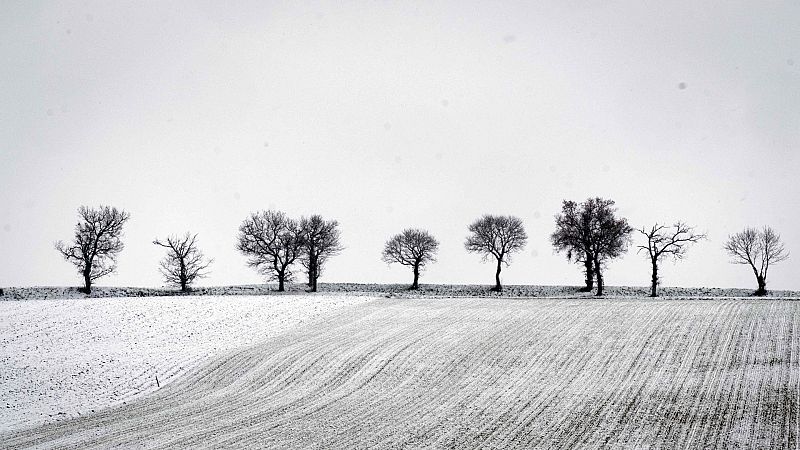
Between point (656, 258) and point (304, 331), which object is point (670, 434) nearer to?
point (304, 331)

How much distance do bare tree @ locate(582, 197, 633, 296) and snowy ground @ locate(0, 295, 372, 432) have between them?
1069 inches

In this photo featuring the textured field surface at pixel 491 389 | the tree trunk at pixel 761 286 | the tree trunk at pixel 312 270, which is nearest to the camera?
the textured field surface at pixel 491 389

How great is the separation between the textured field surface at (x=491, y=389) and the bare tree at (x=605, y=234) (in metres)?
23.4

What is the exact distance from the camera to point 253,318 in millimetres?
40906

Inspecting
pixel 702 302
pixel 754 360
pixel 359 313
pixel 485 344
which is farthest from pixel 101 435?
pixel 702 302

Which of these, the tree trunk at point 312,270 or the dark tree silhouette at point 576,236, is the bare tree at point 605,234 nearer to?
the dark tree silhouette at point 576,236

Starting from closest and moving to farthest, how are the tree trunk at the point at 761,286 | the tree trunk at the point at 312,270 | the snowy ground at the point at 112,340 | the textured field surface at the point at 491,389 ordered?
1. the textured field surface at the point at 491,389
2. the snowy ground at the point at 112,340
3. the tree trunk at the point at 761,286
4. the tree trunk at the point at 312,270

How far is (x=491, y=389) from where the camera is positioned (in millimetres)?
25375

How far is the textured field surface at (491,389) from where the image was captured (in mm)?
20016

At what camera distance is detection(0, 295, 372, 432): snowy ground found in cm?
2577

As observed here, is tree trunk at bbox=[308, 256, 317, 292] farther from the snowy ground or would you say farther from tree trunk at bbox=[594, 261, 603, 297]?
tree trunk at bbox=[594, 261, 603, 297]

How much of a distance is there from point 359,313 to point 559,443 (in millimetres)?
25116

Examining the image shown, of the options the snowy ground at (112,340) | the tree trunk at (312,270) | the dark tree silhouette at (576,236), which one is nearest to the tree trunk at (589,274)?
the dark tree silhouette at (576,236)

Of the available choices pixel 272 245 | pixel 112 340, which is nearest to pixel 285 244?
pixel 272 245
